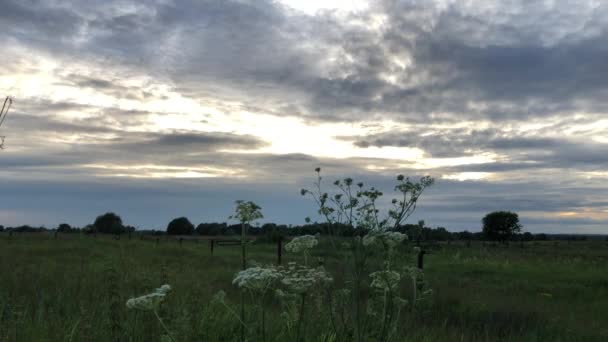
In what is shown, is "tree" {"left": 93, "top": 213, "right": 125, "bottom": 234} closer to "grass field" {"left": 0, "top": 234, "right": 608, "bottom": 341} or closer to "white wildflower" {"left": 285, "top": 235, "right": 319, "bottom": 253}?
"grass field" {"left": 0, "top": 234, "right": 608, "bottom": 341}

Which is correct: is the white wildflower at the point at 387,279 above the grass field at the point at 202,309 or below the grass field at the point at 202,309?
above

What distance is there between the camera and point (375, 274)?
135 inches

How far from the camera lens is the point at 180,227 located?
363ft

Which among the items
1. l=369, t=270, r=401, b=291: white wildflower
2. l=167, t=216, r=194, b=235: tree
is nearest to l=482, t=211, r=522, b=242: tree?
l=167, t=216, r=194, b=235: tree

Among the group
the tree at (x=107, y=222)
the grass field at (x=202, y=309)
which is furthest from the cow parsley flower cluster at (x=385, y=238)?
the tree at (x=107, y=222)

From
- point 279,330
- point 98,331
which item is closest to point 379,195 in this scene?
point 279,330

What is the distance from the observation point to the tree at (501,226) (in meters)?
109

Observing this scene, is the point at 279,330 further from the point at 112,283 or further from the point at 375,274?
the point at 375,274

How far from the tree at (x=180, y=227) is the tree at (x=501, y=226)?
66.8m

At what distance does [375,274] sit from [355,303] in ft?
0.79

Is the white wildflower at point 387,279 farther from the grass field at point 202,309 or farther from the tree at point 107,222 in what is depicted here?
the tree at point 107,222

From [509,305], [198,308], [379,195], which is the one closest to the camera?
[379,195]

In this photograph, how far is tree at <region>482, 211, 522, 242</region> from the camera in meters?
109

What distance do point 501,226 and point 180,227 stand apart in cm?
7118
